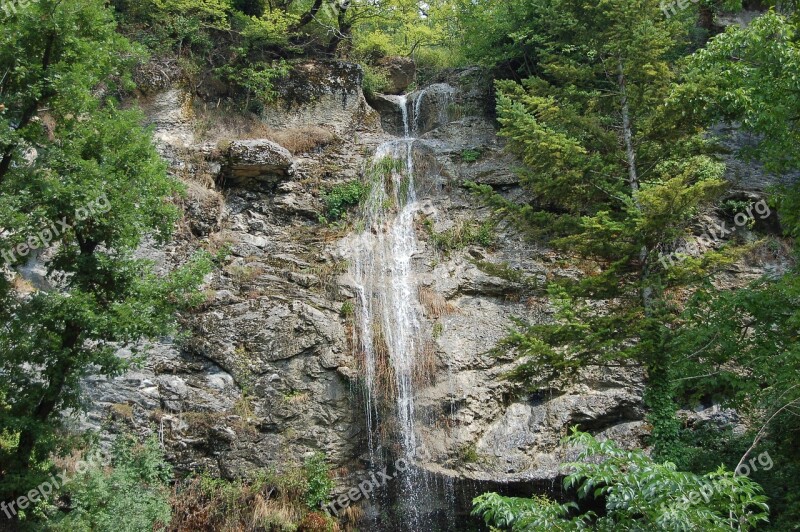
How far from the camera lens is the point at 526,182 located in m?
11.0

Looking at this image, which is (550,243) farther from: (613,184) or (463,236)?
(463,236)

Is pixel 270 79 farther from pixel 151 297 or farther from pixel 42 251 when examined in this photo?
pixel 151 297

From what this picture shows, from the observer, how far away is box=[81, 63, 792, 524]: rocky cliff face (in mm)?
11602

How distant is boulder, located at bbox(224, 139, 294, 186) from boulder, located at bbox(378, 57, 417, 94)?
556 cm

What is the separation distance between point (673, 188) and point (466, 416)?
5.44 metres

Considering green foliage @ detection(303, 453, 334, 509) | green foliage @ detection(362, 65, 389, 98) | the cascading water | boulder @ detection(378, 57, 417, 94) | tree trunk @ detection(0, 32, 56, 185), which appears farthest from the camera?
boulder @ detection(378, 57, 417, 94)

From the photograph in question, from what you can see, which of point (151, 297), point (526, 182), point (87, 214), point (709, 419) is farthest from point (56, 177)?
point (709, 419)

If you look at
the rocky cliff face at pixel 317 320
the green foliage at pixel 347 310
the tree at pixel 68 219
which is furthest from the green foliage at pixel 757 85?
the tree at pixel 68 219

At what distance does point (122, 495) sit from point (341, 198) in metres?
8.25

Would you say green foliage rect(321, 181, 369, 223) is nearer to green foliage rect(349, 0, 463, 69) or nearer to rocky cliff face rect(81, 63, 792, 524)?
rocky cliff face rect(81, 63, 792, 524)

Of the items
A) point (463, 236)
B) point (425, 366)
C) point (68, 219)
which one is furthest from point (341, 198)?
point (68, 219)

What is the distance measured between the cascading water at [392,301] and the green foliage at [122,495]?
144 inches

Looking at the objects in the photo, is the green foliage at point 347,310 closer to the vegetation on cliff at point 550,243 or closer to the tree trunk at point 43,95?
the vegetation on cliff at point 550,243

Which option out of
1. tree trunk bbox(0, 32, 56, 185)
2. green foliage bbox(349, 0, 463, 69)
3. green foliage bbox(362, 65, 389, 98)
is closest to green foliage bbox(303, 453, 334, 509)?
tree trunk bbox(0, 32, 56, 185)
